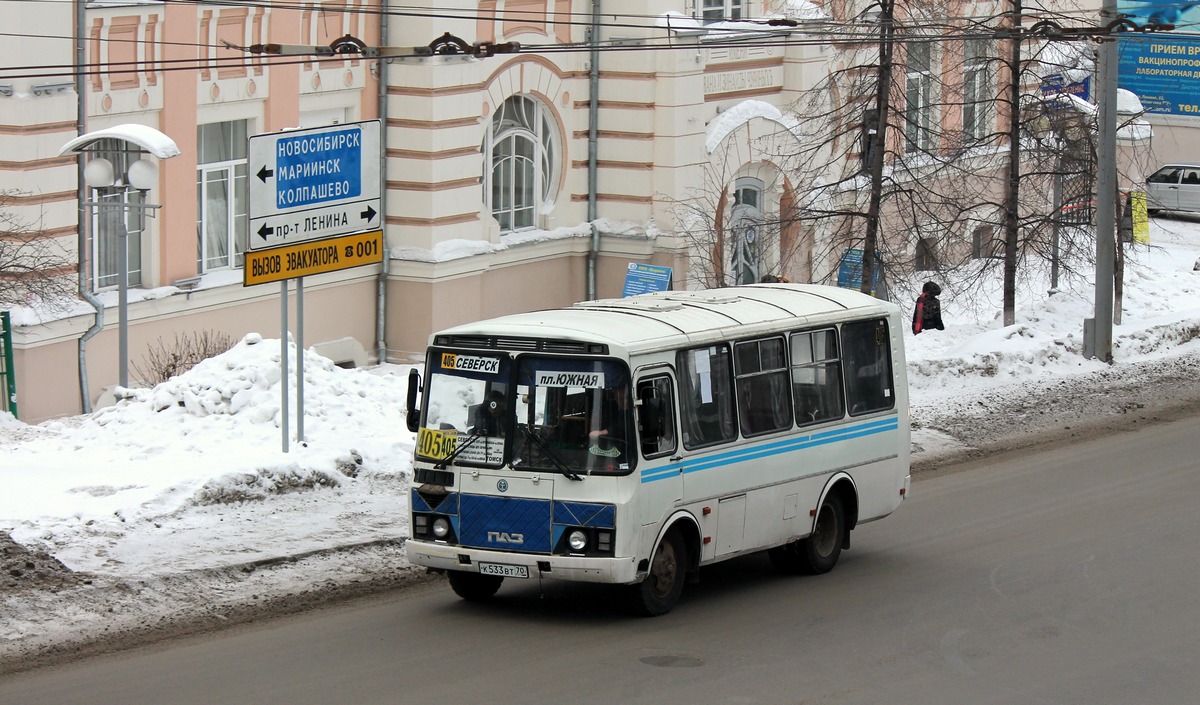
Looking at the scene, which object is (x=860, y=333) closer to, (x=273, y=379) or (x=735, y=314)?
(x=735, y=314)

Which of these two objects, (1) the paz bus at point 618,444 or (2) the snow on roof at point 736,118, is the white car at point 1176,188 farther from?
(1) the paz bus at point 618,444

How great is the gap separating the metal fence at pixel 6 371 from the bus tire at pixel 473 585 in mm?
9401

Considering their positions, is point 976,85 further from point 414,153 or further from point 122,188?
point 122,188

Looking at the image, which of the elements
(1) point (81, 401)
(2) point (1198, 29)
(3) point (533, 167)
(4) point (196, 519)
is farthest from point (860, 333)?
(2) point (1198, 29)

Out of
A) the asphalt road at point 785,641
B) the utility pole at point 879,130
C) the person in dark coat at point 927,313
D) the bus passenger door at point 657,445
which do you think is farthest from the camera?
the person in dark coat at point 927,313

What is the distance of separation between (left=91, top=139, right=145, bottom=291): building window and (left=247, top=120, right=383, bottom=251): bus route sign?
568 cm

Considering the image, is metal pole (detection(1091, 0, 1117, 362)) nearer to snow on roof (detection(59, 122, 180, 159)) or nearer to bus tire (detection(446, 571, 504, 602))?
snow on roof (detection(59, 122, 180, 159))

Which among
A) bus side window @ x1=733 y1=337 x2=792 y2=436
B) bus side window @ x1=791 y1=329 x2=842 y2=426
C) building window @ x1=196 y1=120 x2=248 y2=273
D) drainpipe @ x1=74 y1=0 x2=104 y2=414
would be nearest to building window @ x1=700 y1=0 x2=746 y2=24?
building window @ x1=196 y1=120 x2=248 y2=273

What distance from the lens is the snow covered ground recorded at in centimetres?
1305

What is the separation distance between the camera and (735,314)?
13953 millimetres

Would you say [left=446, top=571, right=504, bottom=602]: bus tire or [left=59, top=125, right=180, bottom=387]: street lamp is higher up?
[left=59, top=125, right=180, bottom=387]: street lamp

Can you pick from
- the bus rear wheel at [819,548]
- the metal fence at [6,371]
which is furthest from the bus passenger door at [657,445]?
the metal fence at [6,371]

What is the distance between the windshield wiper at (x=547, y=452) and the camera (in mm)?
12492

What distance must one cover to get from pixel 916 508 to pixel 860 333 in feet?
10.3
